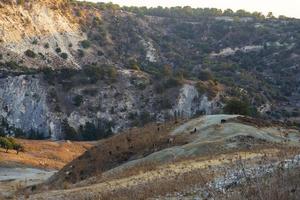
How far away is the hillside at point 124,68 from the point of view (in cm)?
10156

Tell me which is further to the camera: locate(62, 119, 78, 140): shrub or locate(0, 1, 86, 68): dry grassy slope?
locate(0, 1, 86, 68): dry grassy slope

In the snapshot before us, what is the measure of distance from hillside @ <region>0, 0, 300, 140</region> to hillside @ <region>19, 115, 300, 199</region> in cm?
4754

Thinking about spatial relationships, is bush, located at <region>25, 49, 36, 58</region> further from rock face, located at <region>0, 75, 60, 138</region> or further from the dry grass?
the dry grass

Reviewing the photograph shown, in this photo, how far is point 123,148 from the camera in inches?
1426

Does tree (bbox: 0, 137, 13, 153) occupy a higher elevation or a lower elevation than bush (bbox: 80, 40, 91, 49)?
lower

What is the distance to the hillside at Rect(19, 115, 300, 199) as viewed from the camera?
16672mm

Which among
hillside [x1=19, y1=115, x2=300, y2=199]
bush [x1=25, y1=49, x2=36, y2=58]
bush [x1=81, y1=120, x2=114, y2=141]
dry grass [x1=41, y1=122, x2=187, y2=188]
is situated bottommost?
bush [x1=81, y1=120, x2=114, y2=141]

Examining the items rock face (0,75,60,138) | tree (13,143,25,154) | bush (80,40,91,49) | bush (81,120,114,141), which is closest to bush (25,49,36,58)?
rock face (0,75,60,138)

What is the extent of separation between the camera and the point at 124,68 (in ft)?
Answer: 438

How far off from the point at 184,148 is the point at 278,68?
115883mm

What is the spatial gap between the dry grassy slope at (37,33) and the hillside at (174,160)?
268 ft

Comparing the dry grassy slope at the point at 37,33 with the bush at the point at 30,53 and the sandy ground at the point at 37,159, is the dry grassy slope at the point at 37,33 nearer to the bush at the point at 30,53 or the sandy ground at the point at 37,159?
the bush at the point at 30,53

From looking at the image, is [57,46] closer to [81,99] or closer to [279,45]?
[81,99]

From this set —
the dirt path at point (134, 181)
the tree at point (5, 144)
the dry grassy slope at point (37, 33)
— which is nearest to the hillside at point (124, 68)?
the dry grassy slope at point (37, 33)
